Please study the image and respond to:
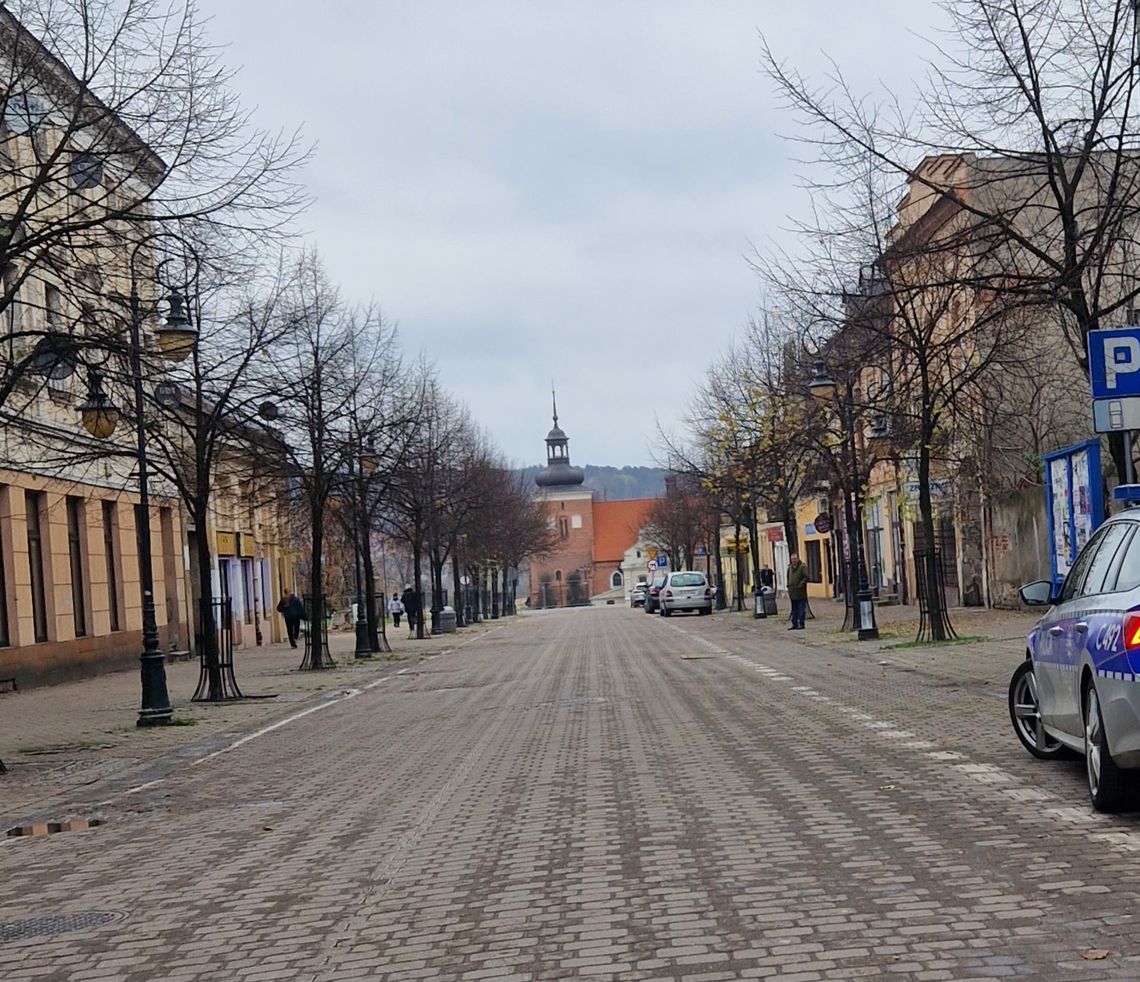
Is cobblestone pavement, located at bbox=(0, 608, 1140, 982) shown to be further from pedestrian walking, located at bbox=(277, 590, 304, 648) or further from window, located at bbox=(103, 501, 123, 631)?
pedestrian walking, located at bbox=(277, 590, 304, 648)

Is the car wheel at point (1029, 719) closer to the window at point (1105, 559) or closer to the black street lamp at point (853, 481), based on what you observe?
the window at point (1105, 559)

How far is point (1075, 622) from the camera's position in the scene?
8.70 metres

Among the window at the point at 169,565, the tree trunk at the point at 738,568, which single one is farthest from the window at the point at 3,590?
the tree trunk at the point at 738,568

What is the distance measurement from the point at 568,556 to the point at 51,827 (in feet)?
463

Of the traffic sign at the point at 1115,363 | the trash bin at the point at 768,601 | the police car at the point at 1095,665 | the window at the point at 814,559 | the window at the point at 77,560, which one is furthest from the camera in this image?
the window at the point at 814,559

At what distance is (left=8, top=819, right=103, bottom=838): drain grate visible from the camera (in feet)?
34.1

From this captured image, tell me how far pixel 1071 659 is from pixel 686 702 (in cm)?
858

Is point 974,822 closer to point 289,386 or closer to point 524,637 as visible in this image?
point 289,386

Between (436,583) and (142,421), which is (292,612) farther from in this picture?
(142,421)

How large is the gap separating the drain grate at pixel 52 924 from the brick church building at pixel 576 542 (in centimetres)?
13773

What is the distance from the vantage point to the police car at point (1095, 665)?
7617mm

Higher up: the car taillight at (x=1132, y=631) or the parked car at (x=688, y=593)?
the car taillight at (x=1132, y=631)

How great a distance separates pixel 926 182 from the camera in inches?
586

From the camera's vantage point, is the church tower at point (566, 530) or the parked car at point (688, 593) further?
the church tower at point (566, 530)
